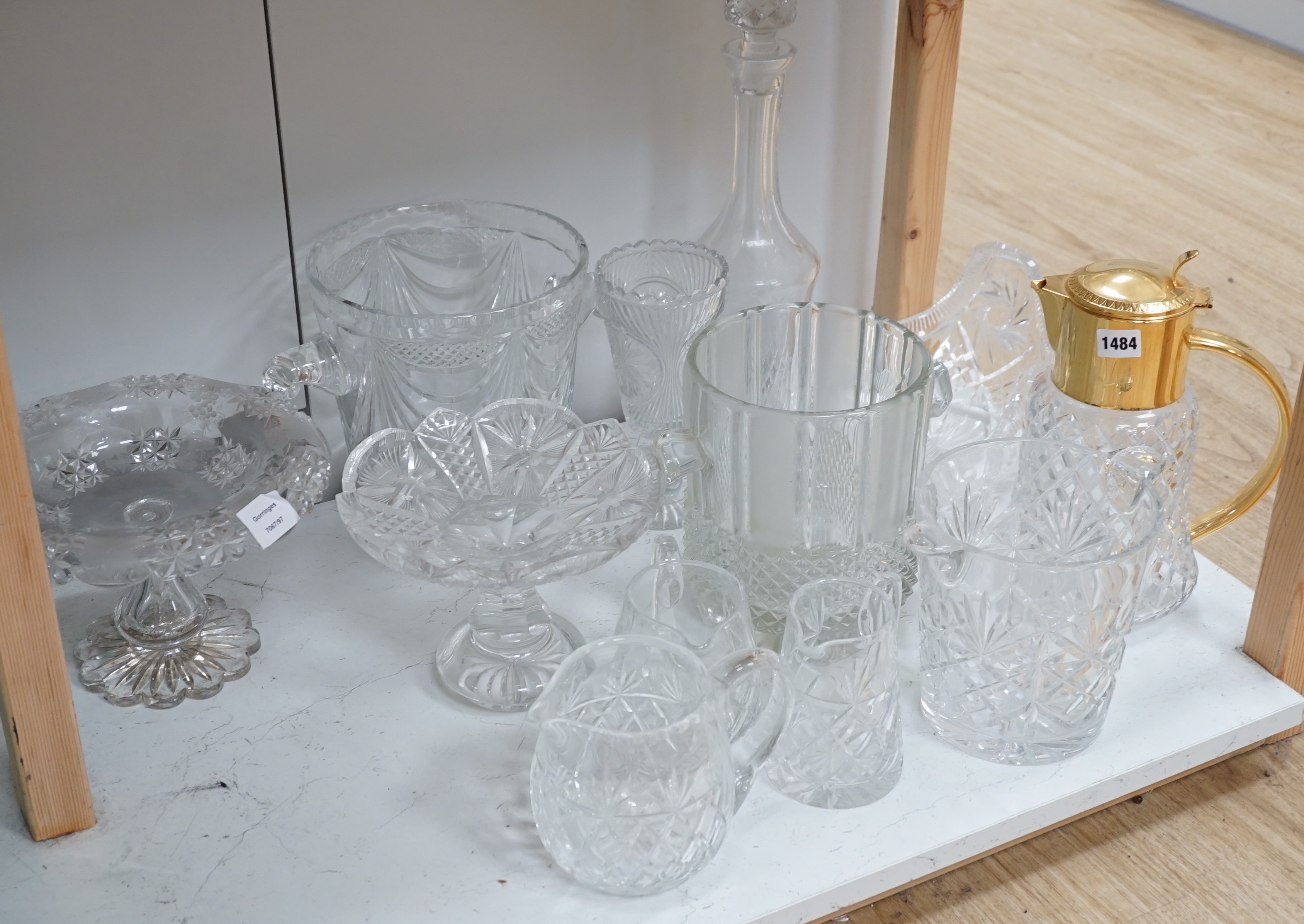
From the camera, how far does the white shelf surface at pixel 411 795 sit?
79 centimetres

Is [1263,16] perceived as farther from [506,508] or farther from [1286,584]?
[506,508]

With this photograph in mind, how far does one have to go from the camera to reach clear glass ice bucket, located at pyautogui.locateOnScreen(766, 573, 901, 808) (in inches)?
32.6

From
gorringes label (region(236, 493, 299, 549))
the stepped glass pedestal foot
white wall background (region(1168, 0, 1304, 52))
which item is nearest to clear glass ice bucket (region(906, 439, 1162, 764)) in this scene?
the stepped glass pedestal foot

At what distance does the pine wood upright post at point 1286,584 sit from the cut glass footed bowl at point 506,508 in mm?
422

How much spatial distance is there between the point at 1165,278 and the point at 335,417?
632 mm

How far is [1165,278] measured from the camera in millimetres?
939

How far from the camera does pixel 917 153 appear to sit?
118 centimetres

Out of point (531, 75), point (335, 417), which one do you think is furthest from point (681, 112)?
point (335, 417)

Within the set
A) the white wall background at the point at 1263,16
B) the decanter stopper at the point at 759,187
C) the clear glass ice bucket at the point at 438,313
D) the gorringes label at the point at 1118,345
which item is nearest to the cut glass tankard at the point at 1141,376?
the gorringes label at the point at 1118,345

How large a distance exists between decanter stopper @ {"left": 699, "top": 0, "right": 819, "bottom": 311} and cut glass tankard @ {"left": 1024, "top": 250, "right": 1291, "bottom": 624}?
216mm

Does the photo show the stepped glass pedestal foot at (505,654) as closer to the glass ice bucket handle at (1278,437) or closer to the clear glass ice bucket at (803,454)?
the clear glass ice bucket at (803,454)

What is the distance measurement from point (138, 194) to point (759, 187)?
462 millimetres

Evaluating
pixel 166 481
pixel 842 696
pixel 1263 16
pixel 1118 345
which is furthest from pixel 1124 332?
pixel 1263 16

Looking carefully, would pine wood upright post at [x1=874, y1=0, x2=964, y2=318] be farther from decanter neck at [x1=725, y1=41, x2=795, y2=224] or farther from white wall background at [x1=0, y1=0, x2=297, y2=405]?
white wall background at [x1=0, y1=0, x2=297, y2=405]
